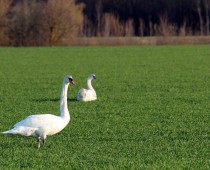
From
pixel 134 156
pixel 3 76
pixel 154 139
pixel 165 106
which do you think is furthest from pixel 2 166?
pixel 3 76

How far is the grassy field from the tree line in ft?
128

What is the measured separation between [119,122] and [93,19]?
8269 centimetres

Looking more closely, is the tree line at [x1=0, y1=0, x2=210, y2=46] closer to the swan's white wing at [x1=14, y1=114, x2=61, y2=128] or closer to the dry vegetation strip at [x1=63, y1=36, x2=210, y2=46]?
the dry vegetation strip at [x1=63, y1=36, x2=210, y2=46]

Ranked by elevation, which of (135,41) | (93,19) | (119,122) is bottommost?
(135,41)

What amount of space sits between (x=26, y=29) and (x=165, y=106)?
53133mm

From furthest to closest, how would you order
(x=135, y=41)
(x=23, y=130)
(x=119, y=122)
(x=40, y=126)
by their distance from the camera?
(x=135, y=41)
(x=119, y=122)
(x=40, y=126)
(x=23, y=130)

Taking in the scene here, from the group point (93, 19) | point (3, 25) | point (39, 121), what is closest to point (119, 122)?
point (39, 121)

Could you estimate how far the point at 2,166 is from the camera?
9.62m

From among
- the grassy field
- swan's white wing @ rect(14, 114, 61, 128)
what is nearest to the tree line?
the grassy field

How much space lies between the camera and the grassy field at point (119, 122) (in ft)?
32.9

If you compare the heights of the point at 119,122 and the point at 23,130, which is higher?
the point at 23,130

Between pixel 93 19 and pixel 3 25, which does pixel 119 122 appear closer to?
pixel 3 25

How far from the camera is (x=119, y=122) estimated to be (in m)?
14.2

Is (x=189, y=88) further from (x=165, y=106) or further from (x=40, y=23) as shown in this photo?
(x=40, y=23)
